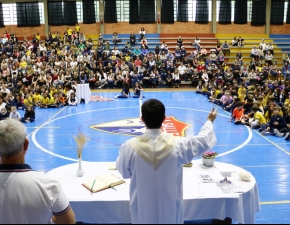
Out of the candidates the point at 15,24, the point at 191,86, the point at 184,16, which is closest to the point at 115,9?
the point at 184,16

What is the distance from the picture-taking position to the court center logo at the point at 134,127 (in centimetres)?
1115

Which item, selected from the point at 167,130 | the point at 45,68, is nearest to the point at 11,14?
the point at 45,68

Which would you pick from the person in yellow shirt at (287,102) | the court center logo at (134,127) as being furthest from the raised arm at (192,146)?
the person in yellow shirt at (287,102)

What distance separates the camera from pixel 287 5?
97.0 feet

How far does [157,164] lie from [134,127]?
8625 mm

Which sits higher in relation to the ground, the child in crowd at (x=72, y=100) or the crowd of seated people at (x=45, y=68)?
the crowd of seated people at (x=45, y=68)

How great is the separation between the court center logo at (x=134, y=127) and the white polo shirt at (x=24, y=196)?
8504 mm

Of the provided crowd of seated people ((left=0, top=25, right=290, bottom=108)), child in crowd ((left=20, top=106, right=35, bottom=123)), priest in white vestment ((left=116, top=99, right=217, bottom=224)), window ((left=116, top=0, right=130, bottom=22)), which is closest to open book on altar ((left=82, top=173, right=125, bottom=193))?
priest in white vestment ((left=116, top=99, right=217, bottom=224))

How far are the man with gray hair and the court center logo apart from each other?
8457mm

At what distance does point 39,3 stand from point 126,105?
17659 mm

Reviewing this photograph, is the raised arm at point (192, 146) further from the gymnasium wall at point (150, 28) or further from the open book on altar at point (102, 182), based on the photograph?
the gymnasium wall at point (150, 28)

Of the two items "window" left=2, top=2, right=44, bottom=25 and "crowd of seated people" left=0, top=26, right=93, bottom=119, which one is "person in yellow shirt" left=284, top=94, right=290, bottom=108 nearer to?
"crowd of seated people" left=0, top=26, right=93, bottom=119

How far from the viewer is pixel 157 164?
125 inches

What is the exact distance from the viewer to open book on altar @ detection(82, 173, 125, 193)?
4.40 m
